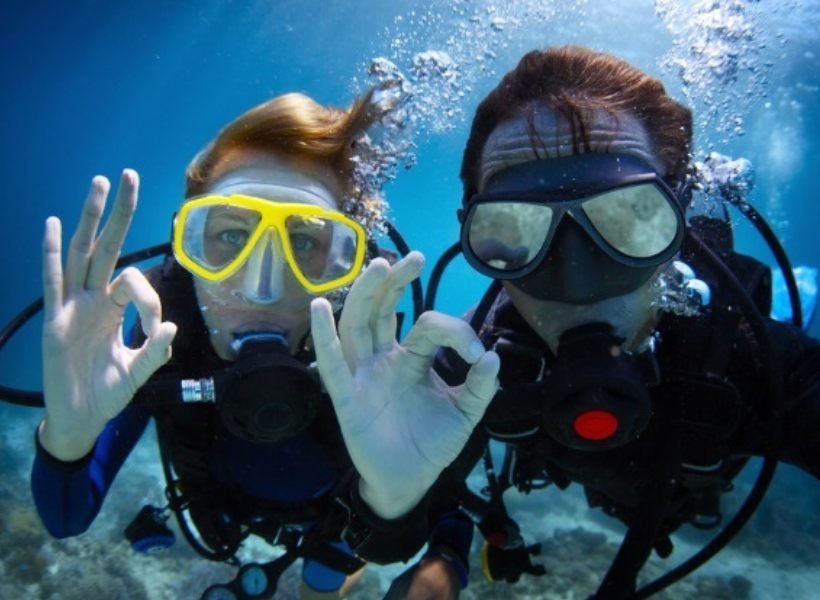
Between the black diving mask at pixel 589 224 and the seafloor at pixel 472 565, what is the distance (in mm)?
7229

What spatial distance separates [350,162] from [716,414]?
8.78 ft

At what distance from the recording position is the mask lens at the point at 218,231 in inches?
117

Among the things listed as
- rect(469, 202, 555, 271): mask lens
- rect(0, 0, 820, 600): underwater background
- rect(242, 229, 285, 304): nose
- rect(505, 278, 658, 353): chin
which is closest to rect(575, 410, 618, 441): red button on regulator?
rect(505, 278, 658, 353): chin

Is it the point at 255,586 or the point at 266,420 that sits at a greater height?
the point at 266,420

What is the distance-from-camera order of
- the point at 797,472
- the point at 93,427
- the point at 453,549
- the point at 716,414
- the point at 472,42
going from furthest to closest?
the point at 797,472
the point at 472,42
the point at 453,549
the point at 716,414
the point at 93,427

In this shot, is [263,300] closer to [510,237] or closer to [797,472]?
[510,237]

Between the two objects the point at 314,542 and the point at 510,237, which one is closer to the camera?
the point at 510,237

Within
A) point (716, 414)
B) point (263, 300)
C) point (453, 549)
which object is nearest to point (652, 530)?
point (716, 414)

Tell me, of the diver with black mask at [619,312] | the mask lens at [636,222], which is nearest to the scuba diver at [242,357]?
the diver with black mask at [619,312]

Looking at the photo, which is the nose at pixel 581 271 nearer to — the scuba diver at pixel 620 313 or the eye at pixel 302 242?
the scuba diver at pixel 620 313

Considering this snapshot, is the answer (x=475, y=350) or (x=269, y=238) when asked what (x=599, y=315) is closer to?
(x=475, y=350)

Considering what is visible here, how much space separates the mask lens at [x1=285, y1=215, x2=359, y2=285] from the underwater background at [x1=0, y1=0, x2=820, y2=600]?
150 cm

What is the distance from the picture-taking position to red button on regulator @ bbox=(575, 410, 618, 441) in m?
2.19

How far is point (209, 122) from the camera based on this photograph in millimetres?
30688
